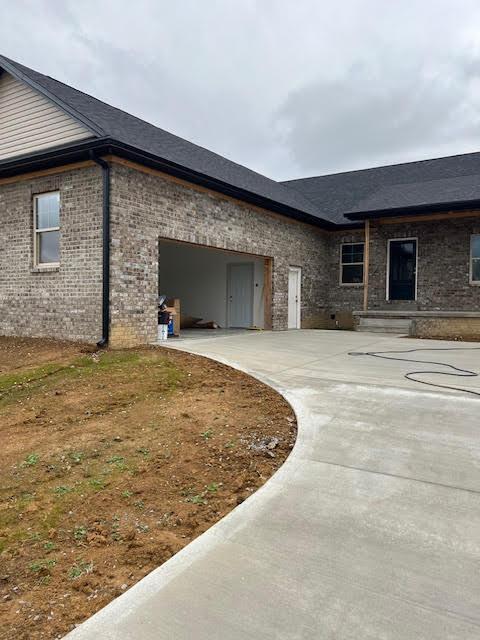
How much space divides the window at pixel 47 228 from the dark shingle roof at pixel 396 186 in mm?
9076

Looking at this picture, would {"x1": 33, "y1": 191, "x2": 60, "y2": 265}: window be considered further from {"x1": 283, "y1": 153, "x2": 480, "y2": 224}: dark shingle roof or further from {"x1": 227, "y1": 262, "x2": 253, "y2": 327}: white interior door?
{"x1": 283, "y1": 153, "x2": 480, "y2": 224}: dark shingle roof

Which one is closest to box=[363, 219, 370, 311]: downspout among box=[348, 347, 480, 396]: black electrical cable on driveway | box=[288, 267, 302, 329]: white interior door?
box=[288, 267, 302, 329]: white interior door

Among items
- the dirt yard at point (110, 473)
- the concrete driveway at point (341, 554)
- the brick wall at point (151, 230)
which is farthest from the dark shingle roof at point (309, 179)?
the concrete driveway at point (341, 554)

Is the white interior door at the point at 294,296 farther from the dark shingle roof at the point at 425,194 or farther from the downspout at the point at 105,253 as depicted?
the downspout at the point at 105,253

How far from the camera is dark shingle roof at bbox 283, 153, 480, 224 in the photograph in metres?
14.7

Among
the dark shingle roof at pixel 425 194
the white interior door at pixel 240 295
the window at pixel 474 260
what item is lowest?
the white interior door at pixel 240 295

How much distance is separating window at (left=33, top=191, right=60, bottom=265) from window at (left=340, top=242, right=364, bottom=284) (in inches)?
426

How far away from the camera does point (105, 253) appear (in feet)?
29.3

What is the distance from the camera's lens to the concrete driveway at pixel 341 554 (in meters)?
1.86

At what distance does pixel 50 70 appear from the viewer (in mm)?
34938

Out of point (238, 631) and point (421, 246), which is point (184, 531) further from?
point (421, 246)

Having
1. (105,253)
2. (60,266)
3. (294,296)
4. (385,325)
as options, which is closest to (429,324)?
(385,325)

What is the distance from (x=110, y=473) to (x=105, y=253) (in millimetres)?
6211

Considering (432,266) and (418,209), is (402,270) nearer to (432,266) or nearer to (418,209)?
(432,266)
